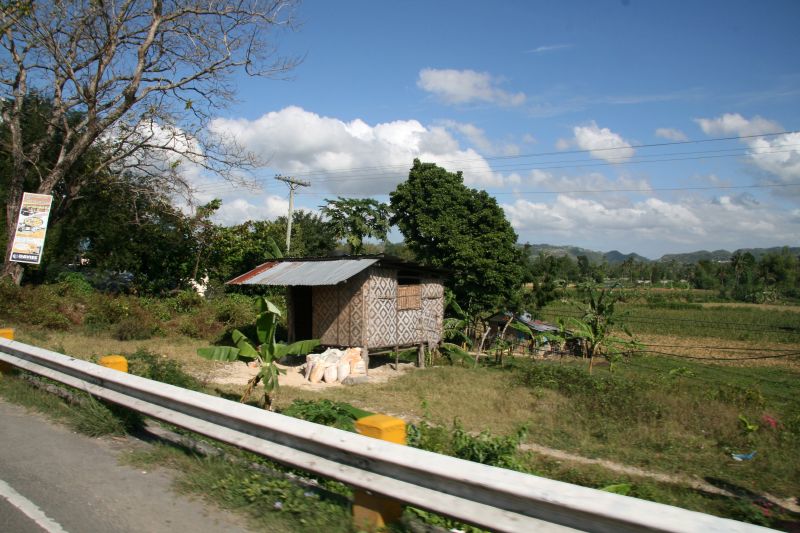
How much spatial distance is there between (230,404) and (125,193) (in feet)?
71.1

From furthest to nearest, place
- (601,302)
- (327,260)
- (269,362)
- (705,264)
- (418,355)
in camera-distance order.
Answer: (705,264)
(601,302)
(418,355)
(327,260)
(269,362)

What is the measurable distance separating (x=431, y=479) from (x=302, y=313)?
17141mm

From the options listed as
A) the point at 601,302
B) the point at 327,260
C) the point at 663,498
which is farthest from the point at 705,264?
the point at 663,498

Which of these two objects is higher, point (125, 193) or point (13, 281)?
point (125, 193)

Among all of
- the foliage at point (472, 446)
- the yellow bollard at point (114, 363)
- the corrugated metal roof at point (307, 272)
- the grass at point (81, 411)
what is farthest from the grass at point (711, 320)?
the grass at point (81, 411)

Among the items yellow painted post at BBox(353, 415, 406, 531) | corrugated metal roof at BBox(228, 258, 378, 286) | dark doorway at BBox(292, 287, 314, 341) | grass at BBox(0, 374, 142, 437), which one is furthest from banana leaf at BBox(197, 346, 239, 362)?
dark doorway at BBox(292, 287, 314, 341)

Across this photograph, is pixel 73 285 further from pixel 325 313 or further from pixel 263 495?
pixel 263 495

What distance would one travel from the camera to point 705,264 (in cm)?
9775

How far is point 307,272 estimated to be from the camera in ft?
57.1

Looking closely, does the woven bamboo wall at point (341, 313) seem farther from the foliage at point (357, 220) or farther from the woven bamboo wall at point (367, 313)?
the foliage at point (357, 220)

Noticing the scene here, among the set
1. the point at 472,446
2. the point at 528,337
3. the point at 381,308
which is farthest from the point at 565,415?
the point at 528,337

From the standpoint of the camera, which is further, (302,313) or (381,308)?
(302,313)

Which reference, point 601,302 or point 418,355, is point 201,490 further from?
point 601,302

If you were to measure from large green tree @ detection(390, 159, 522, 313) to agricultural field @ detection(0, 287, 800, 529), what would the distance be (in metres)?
6.27
